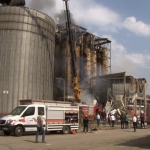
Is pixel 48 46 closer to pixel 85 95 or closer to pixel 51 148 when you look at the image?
pixel 85 95

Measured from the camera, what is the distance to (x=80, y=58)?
180ft

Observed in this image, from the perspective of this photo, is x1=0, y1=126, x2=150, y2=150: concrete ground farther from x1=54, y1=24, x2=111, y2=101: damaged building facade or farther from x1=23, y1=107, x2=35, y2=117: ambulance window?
x1=54, y1=24, x2=111, y2=101: damaged building facade

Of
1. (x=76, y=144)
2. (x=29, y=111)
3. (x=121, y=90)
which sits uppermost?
(x=121, y=90)

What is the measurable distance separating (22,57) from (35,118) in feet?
63.4

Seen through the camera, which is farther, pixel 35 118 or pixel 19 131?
pixel 35 118

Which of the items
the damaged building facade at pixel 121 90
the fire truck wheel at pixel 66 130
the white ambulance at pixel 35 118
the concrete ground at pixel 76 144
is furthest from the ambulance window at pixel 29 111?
the damaged building facade at pixel 121 90

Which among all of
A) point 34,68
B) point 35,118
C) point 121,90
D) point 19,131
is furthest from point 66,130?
point 121,90

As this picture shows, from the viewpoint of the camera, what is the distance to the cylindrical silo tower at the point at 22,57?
37.2 meters

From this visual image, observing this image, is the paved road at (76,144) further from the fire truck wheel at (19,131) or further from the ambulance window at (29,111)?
the ambulance window at (29,111)

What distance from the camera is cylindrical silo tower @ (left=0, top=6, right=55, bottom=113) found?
37.2 meters

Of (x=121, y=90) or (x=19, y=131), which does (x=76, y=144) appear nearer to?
(x=19, y=131)

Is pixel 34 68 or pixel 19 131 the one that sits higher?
pixel 34 68

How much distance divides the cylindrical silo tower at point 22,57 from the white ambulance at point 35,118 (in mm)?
15789

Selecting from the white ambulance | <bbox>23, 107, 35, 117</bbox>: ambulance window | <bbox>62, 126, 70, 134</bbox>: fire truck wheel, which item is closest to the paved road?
the white ambulance
